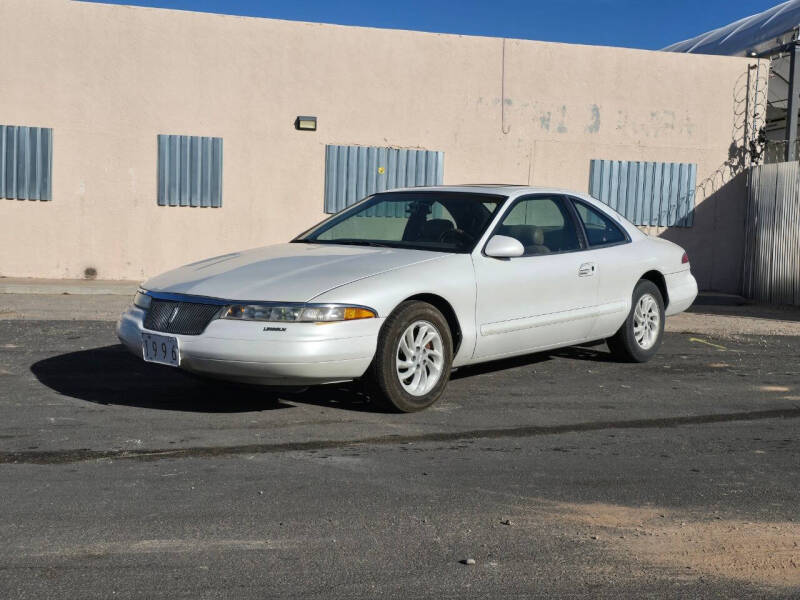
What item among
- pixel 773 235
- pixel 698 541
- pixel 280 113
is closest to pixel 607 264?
pixel 698 541

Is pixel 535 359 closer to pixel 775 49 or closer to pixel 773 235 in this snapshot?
pixel 773 235

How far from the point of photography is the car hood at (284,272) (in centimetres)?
584

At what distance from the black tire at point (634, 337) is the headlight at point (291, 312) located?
319 cm

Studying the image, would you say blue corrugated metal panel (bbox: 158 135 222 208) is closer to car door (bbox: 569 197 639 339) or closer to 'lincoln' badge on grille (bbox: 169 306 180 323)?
car door (bbox: 569 197 639 339)

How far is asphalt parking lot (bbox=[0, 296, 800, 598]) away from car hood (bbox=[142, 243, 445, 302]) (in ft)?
2.52

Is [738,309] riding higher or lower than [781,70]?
lower

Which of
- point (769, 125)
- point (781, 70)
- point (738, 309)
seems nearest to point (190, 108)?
point (738, 309)

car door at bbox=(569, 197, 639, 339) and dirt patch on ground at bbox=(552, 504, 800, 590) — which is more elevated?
car door at bbox=(569, 197, 639, 339)

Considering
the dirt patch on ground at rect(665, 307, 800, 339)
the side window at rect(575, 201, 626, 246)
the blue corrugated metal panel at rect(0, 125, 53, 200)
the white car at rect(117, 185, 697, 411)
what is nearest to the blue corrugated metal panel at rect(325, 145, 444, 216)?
the blue corrugated metal panel at rect(0, 125, 53, 200)

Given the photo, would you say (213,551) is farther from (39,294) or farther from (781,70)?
(781,70)

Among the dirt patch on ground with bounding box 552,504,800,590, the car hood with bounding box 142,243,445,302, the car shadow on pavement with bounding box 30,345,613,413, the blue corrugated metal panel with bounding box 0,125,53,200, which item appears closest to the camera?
the dirt patch on ground with bounding box 552,504,800,590

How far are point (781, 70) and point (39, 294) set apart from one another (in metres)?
12.6

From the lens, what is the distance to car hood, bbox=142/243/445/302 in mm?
5840

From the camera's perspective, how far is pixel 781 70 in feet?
57.2
